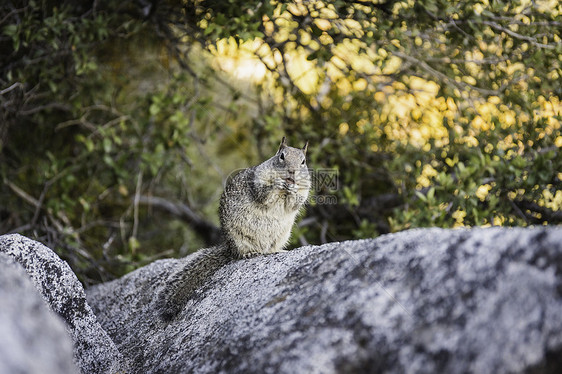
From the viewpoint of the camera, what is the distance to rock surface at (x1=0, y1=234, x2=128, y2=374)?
264cm

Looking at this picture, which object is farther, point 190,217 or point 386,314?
point 190,217

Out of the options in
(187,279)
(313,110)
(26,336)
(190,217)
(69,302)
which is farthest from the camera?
(190,217)

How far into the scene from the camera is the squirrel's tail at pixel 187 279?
3.07m

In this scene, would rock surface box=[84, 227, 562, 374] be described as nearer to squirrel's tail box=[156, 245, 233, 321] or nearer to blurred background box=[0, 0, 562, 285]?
squirrel's tail box=[156, 245, 233, 321]

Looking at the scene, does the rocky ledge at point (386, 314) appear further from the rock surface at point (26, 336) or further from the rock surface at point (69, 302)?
the rock surface at point (26, 336)

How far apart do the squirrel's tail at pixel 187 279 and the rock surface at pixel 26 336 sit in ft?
4.53

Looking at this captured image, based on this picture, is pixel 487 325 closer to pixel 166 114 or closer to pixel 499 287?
pixel 499 287

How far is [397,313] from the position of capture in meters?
1.84

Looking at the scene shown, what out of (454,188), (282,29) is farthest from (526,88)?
(282,29)

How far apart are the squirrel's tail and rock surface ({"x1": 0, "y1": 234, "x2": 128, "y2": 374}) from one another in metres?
0.41

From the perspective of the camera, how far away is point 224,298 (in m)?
2.75

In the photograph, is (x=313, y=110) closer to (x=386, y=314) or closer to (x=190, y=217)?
(x=190, y=217)

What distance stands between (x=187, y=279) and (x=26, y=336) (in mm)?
1737

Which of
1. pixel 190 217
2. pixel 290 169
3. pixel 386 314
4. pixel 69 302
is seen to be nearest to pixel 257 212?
pixel 290 169
